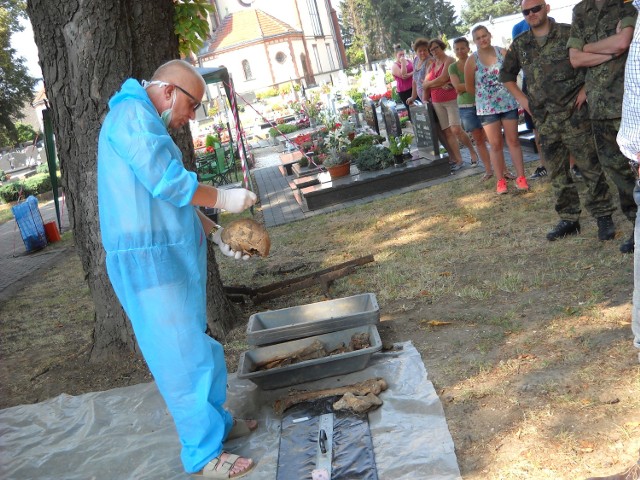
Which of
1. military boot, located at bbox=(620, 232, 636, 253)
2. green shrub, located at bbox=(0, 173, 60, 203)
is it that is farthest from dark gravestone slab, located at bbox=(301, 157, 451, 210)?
green shrub, located at bbox=(0, 173, 60, 203)

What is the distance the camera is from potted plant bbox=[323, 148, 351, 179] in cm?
1144

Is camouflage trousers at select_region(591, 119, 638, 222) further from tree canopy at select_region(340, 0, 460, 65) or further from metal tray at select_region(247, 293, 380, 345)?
tree canopy at select_region(340, 0, 460, 65)

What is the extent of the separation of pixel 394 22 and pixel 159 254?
66626 mm

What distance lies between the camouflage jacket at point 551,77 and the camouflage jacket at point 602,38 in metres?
0.54

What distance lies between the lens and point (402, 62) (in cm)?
1356

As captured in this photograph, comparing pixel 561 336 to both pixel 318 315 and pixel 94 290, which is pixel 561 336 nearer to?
pixel 318 315

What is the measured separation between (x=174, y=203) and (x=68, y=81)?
247 cm

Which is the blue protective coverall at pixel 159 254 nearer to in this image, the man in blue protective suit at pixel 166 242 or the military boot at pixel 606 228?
the man in blue protective suit at pixel 166 242

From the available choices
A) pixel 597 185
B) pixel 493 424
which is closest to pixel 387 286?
pixel 597 185

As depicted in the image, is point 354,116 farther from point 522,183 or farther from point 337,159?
point 522,183

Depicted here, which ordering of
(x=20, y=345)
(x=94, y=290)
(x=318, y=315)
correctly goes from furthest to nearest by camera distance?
(x=20, y=345) → (x=94, y=290) → (x=318, y=315)

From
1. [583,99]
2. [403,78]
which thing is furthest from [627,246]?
[403,78]

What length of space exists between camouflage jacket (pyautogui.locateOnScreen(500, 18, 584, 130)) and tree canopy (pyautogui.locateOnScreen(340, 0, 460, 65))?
60.0 meters

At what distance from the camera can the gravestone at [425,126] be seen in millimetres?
11086
